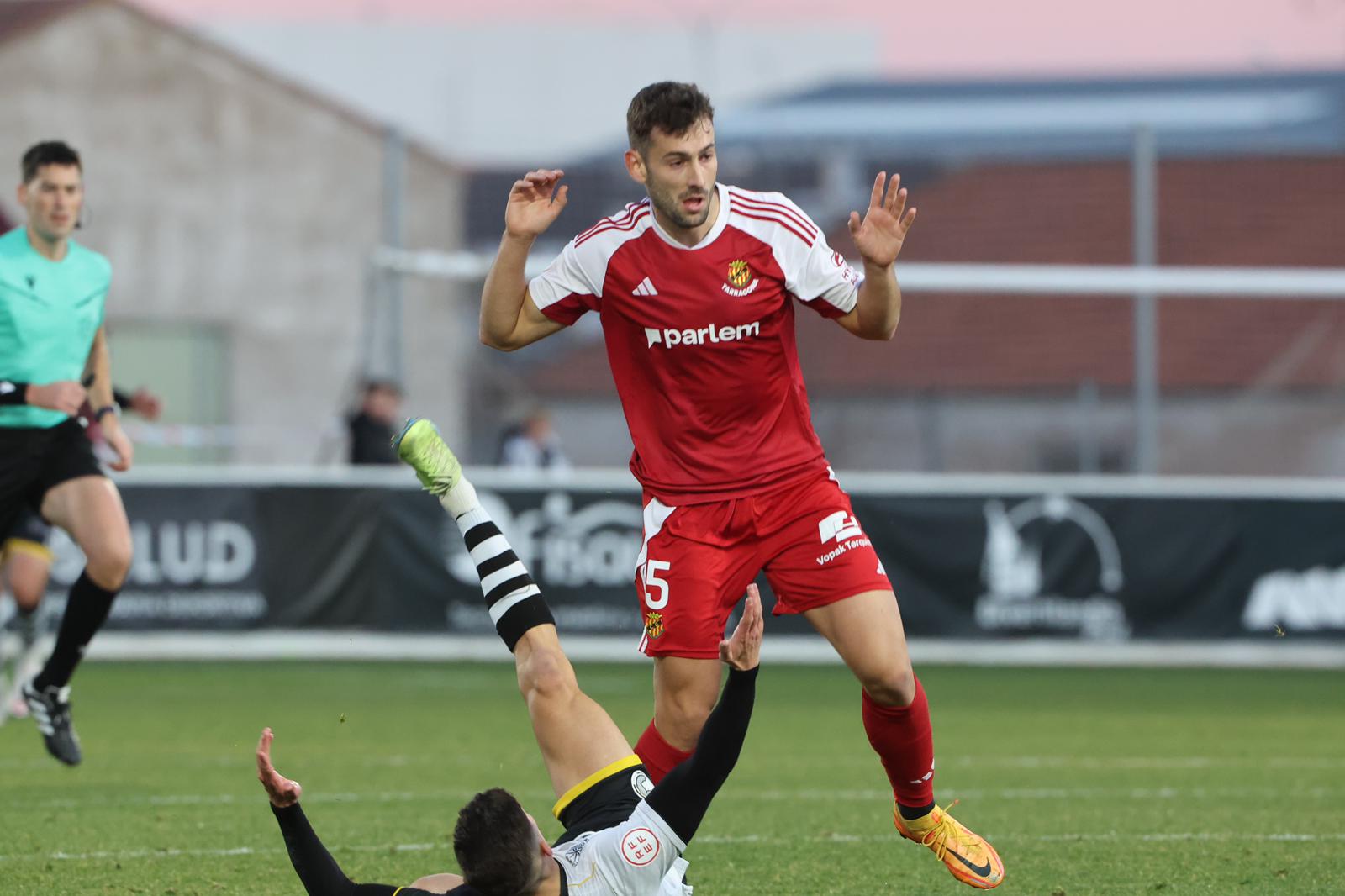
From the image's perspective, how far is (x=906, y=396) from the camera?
18656 millimetres

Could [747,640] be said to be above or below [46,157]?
below

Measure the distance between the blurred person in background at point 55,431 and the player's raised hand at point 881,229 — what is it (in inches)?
144

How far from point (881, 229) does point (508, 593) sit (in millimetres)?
1577

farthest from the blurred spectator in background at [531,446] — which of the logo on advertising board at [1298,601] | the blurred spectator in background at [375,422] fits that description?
the logo on advertising board at [1298,601]

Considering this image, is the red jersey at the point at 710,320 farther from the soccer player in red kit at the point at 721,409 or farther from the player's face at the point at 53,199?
the player's face at the point at 53,199

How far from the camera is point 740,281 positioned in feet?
19.8

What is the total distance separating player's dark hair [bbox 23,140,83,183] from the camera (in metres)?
8.23

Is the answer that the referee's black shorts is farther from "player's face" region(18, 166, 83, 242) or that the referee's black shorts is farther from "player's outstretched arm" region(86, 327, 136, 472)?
"player's face" region(18, 166, 83, 242)

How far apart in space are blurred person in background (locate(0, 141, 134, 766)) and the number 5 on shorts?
295 cm

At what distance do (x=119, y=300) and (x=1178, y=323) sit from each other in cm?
1751

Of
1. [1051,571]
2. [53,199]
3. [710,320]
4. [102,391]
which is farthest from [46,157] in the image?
[1051,571]

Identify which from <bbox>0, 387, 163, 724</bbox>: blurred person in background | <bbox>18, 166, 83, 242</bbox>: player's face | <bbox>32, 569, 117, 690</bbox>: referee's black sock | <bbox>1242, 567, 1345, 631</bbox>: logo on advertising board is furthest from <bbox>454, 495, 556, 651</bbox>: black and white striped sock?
<bbox>1242, 567, 1345, 631</bbox>: logo on advertising board

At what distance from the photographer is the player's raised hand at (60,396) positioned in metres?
7.91

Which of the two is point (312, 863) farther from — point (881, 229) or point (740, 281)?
point (881, 229)
